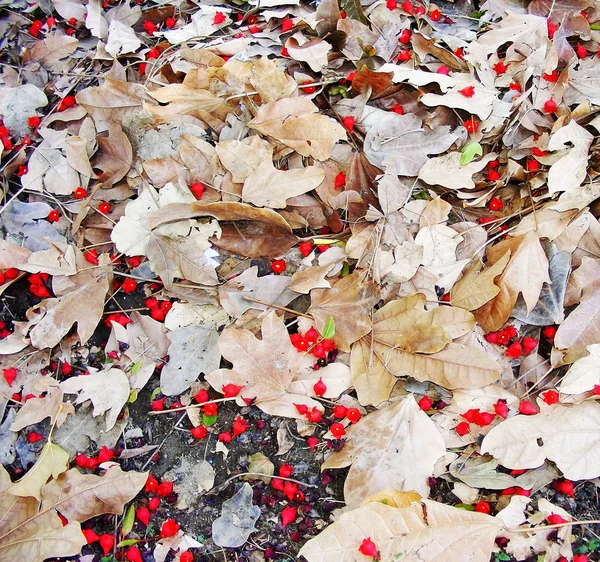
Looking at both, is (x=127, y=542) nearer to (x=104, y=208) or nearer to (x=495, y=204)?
(x=104, y=208)

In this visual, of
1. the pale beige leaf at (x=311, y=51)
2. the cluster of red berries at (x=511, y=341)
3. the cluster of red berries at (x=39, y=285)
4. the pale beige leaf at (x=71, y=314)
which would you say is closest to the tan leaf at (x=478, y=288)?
the cluster of red berries at (x=511, y=341)

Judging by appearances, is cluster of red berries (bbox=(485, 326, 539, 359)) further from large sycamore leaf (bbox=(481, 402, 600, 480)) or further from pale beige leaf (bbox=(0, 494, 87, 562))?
pale beige leaf (bbox=(0, 494, 87, 562))

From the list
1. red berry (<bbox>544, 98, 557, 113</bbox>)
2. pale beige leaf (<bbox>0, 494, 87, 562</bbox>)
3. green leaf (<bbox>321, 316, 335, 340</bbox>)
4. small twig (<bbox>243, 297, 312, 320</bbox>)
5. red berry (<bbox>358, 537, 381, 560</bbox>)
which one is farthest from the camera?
red berry (<bbox>544, 98, 557, 113</bbox>)

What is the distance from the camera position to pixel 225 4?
3379 mm

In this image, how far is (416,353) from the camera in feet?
7.88

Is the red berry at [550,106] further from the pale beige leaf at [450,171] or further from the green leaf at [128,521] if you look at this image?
the green leaf at [128,521]

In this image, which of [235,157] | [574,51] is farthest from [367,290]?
[574,51]

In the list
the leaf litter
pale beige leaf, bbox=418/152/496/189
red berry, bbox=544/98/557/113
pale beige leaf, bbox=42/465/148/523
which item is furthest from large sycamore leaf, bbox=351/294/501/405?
red berry, bbox=544/98/557/113

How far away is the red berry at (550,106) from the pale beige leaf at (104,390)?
2.35 metres

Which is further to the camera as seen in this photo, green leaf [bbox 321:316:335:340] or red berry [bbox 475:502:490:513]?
green leaf [bbox 321:316:335:340]

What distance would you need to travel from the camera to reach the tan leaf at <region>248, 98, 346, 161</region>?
9.00 ft

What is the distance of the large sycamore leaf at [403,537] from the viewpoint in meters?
2.08

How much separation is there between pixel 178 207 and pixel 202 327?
0.57 m

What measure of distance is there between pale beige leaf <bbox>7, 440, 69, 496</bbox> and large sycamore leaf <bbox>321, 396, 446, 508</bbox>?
43.2 inches
